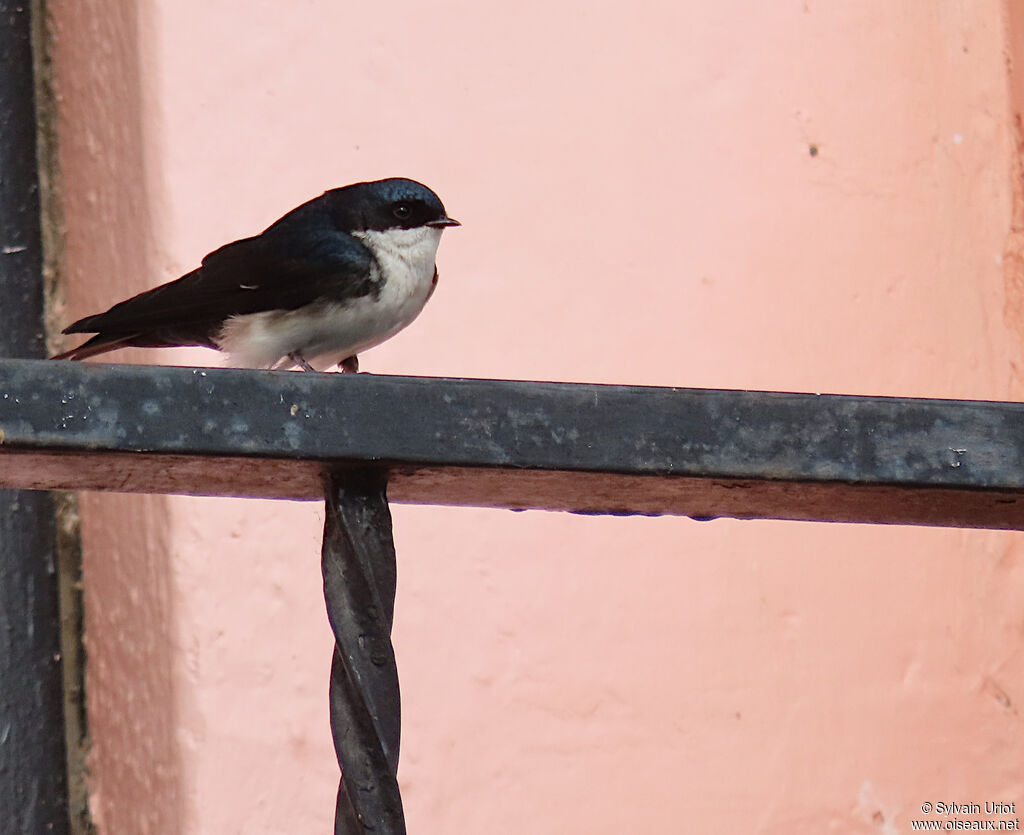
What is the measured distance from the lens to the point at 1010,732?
1.84m

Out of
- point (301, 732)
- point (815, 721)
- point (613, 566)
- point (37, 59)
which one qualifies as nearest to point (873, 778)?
point (815, 721)

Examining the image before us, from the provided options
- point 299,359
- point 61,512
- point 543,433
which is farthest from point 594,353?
point 543,433

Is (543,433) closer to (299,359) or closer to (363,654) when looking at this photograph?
(363,654)

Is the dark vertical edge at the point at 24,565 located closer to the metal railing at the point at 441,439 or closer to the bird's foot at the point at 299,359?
the bird's foot at the point at 299,359

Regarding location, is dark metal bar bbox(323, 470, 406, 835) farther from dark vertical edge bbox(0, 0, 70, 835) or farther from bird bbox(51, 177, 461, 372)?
dark vertical edge bbox(0, 0, 70, 835)

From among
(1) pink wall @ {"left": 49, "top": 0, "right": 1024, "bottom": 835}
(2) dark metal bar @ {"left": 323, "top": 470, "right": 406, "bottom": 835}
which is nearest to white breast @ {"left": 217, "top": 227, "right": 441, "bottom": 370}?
(1) pink wall @ {"left": 49, "top": 0, "right": 1024, "bottom": 835}

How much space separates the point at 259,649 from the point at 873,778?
0.71 m

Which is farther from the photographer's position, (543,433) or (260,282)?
(260,282)

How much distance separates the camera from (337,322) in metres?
1.45

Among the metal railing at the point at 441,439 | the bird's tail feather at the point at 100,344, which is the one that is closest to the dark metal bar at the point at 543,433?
the metal railing at the point at 441,439

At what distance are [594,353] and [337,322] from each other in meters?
0.47

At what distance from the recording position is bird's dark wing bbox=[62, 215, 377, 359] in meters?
1.39

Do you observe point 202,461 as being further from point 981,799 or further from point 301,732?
point 981,799

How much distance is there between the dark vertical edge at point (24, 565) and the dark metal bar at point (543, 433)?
1018mm
